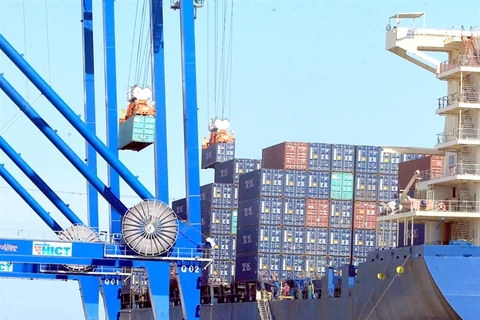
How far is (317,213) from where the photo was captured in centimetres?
5128

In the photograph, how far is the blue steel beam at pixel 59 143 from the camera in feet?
126

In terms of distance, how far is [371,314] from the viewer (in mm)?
34875

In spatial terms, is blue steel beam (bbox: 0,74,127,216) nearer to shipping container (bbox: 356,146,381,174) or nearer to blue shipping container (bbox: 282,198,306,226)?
blue shipping container (bbox: 282,198,306,226)

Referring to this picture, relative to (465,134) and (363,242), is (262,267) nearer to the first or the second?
(363,242)

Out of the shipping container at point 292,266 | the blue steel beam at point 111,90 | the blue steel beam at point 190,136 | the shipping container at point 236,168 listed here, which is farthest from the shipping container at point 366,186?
the blue steel beam at point 190,136

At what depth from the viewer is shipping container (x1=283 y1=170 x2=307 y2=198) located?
51375 millimetres

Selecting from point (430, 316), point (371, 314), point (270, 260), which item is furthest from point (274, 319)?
point (430, 316)

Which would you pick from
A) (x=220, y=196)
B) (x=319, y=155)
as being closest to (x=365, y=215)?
(x=319, y=155)

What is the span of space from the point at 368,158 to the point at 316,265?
A: 4.95m

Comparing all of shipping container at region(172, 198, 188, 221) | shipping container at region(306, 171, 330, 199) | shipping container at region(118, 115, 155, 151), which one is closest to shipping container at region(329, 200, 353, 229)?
shipping container at region(306, 171, 330, 199)

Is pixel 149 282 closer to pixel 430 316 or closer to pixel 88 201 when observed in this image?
pixel 430 316

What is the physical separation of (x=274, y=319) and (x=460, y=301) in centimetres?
1452

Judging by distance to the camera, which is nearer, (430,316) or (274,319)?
(430,316)

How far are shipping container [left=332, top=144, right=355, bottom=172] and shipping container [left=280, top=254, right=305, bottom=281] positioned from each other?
390cm
